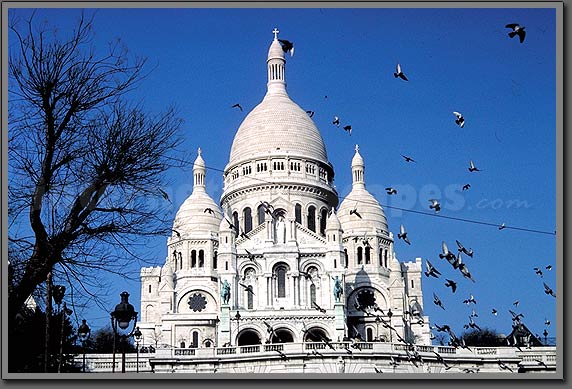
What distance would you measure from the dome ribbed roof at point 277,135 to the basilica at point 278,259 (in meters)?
0.07

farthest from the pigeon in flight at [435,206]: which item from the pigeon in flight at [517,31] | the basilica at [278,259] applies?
the basilica at [278,259]

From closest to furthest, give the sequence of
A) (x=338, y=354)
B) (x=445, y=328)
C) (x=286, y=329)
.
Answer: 1. (x=445, y=328)
2. (x=338, y=354)
3. (x=286, y=329)

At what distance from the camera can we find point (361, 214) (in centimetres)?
5731

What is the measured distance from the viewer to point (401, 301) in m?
53.8

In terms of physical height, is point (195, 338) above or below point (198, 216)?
below

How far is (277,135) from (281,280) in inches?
448

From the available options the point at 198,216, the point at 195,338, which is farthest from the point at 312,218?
the point at 195,338

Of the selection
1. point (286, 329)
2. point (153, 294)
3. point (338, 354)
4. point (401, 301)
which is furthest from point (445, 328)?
point (153, 294)

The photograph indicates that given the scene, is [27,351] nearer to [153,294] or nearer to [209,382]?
[209,382]

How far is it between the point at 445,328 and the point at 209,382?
9.45 meters

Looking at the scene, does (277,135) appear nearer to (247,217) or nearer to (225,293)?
(247,217)

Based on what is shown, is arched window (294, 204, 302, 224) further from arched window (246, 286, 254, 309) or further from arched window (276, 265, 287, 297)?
arched window (246, 286, 254, 309)

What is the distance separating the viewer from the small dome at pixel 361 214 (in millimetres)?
57344

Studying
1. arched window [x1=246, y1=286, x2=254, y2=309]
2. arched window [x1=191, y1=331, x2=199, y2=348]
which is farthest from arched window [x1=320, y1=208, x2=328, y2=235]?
arched window [x1=191, y1=331, x2=199, y2=348]
